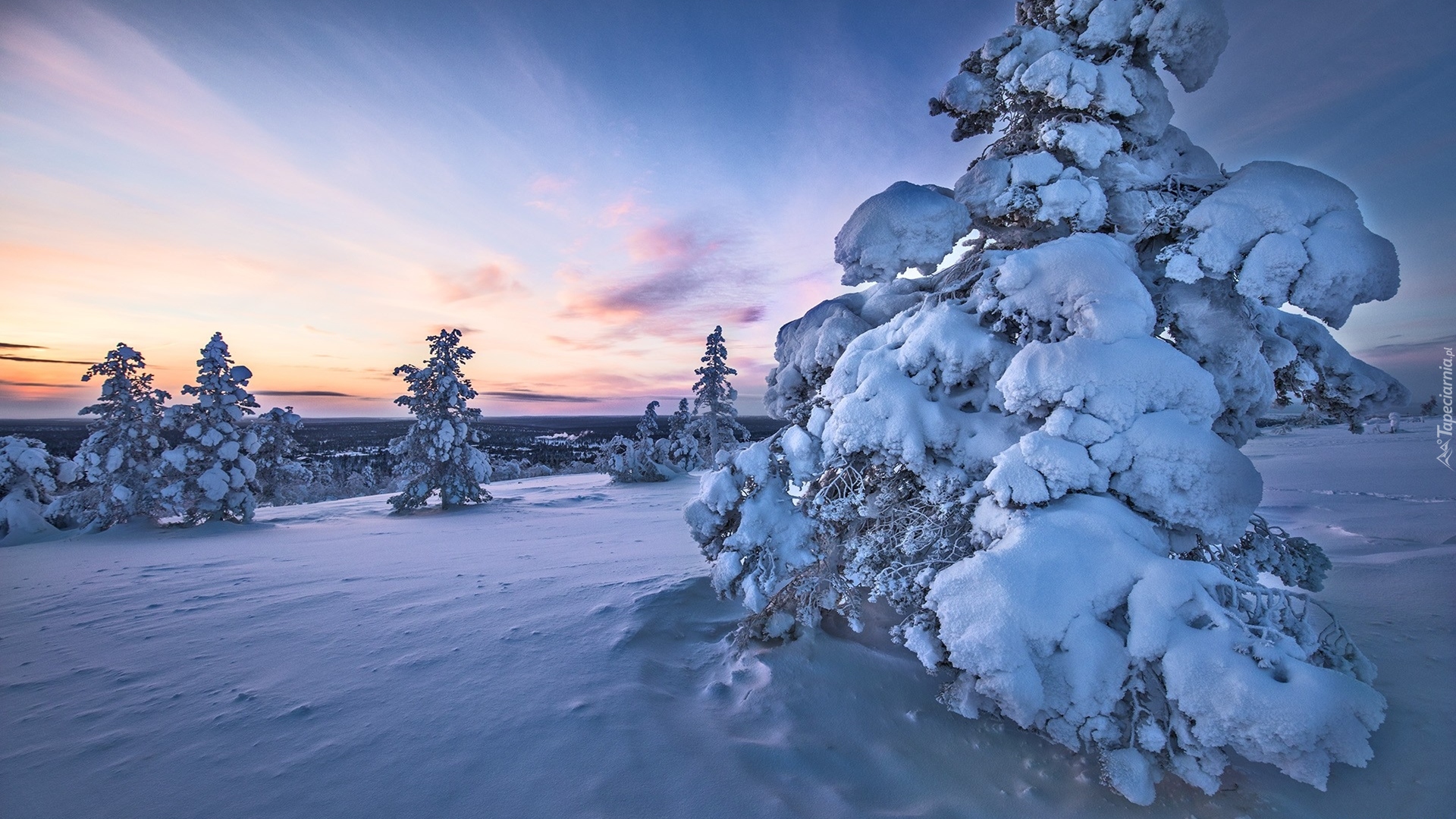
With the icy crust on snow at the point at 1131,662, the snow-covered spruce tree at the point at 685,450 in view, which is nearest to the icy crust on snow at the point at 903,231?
the icy crust on snow at the point at 1131,662

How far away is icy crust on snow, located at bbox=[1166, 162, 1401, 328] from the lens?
351 cm

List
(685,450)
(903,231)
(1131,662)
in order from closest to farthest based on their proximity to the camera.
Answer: (1131,662)
(903,231)
(685,450)

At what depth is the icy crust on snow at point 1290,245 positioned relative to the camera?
3512mm

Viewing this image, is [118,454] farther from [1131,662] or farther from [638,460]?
[1131,662]

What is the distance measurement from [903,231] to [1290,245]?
2763mm

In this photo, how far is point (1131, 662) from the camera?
287 cm

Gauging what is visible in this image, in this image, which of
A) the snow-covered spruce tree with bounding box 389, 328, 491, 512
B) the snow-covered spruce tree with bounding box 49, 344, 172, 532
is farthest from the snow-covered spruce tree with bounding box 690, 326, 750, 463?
the snow-covered spruce tree with bounding box 49, 344, 172, 532

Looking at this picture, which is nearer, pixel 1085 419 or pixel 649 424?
pixel 1085 419

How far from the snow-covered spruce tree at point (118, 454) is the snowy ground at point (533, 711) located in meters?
10.1

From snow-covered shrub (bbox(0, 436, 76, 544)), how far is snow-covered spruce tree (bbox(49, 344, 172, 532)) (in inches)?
25.1

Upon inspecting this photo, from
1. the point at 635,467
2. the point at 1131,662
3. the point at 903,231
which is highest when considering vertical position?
the point at 903,231

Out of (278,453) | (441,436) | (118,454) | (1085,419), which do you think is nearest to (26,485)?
(118,454)

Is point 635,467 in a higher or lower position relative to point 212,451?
lower

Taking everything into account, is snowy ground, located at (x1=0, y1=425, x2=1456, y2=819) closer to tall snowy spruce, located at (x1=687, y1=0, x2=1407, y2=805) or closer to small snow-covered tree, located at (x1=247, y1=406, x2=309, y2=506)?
tall snowy spruce, located at (x1=687, y1=0, x2=1407, y2=805)
